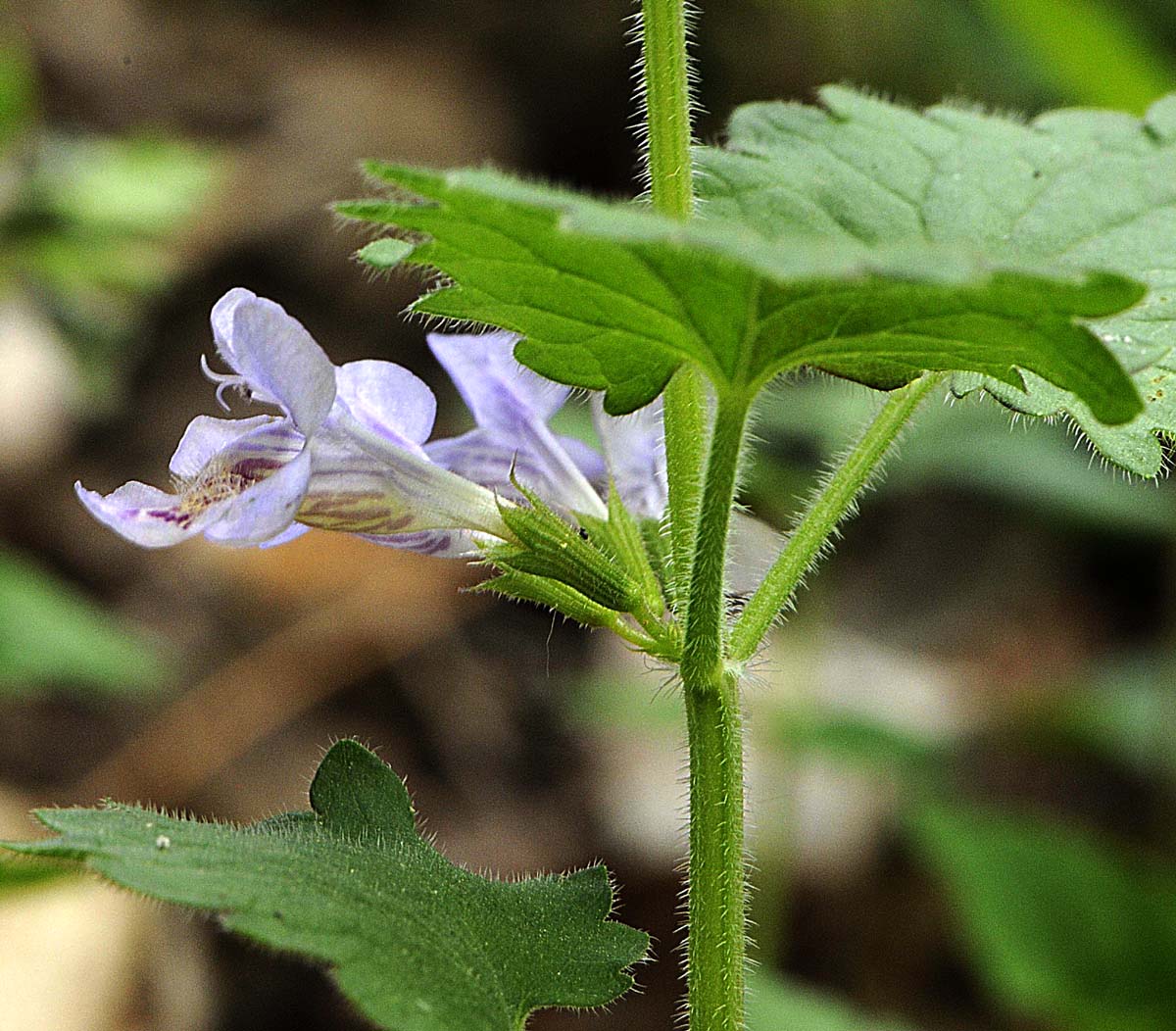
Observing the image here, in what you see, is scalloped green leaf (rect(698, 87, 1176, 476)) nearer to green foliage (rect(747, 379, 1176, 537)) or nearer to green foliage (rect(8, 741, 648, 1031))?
green foliage (rect(8, 741, 648, 1031))

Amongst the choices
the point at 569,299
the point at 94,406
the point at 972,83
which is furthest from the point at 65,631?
the point at 972,83

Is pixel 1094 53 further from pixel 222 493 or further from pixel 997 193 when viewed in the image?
pixel 222 493

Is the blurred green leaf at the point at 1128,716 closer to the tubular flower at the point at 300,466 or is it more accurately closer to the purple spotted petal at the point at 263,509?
the tubular flower at the point at 300,466

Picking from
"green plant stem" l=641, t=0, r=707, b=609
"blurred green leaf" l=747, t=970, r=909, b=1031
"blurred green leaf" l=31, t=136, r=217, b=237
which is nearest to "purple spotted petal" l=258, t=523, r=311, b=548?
"green plant stem" l=641, t=0, r=707, b=609

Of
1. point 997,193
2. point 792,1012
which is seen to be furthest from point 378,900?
point 792,1012

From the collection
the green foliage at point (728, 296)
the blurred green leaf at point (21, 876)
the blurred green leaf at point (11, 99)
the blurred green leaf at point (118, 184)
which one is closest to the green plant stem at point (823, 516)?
the green foliage at point (728, 296)

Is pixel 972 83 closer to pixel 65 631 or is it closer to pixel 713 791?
pixel 65 631
